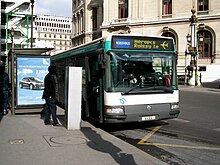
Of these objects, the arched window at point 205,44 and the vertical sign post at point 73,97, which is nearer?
the vertical sign post at point 73,97

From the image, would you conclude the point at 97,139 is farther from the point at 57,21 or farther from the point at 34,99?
the point at 57,21

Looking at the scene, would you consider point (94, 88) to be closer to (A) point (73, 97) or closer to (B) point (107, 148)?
(A) point (73, 97)

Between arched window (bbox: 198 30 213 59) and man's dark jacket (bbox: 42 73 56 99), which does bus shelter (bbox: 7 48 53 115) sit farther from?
arched window (bbox: 198 30 213 59)

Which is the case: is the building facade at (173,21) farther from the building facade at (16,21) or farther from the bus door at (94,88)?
the bus door at (94,88)

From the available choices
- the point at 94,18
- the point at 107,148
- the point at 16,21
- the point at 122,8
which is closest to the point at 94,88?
the point at 107,148

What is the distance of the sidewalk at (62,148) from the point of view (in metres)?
5.74

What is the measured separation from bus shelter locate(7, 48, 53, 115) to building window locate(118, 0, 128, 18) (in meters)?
51.5

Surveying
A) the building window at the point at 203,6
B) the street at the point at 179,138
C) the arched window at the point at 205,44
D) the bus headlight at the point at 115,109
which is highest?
the building window at the point at 203,6

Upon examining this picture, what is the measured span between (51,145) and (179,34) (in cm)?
4946

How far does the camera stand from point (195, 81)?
121 feet

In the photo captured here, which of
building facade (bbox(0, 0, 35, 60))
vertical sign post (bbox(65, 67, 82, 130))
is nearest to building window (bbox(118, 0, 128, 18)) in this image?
building facade (bbox(0, 0, 35, 60))

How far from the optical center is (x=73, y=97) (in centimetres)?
894

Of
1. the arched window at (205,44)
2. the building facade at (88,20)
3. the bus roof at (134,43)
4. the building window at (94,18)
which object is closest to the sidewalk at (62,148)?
Answer: the bus roof at (134,43)

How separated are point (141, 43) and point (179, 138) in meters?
3.02
